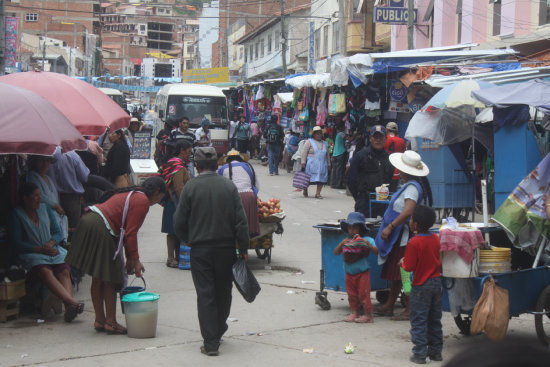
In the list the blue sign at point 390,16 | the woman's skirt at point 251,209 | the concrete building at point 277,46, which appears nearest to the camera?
the woman's skirt at point 251,209

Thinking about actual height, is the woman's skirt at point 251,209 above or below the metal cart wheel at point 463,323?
above

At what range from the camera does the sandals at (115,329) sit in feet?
23.5

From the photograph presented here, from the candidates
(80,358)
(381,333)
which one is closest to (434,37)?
(381,333)

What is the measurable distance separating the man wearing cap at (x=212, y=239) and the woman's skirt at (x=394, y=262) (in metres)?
1.77

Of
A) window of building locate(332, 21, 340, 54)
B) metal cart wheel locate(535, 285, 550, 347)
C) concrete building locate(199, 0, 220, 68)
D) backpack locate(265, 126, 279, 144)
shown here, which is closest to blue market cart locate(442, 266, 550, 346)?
metal cart wheel locate(535, 285, 550, 347)

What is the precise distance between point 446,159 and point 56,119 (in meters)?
8.12

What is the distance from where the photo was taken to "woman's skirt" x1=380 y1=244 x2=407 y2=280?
7680mm

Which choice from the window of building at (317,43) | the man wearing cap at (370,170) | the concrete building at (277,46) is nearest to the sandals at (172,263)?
the man wearing cap at (370,170)

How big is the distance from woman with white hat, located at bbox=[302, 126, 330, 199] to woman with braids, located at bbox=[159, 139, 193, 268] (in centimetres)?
855

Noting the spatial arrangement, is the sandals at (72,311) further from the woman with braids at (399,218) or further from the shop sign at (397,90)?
the shop sign at (397,90)

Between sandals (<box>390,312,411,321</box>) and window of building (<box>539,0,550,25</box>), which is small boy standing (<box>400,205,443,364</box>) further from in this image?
window of building (<box>539,0,550,25</box>)

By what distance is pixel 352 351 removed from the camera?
21.8 feet

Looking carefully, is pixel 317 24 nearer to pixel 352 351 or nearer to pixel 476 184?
pixel 476 184

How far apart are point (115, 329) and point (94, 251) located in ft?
2.59
